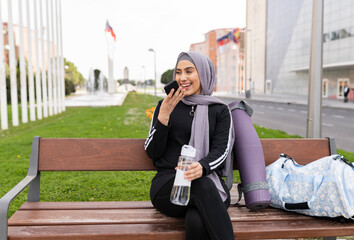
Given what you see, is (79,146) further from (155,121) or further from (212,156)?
(212,156)

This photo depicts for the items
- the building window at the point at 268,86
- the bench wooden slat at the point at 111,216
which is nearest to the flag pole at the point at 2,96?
the bench wooden slat at the point at 111,216

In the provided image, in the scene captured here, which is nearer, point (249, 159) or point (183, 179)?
point (183, 179)

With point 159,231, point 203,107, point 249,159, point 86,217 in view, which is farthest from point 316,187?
point 86,217

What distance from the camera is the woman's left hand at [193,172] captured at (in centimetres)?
236

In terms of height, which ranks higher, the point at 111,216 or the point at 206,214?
the point at 206,214

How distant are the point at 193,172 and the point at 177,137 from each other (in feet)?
1.36

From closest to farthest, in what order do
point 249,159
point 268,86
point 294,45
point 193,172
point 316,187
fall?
point 193,172 → point 316,187 → point 249,159 → point 294,45 → point 268,86

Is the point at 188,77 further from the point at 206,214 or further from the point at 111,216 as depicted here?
the point at 111,216

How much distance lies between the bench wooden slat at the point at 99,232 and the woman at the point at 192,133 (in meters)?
0.17

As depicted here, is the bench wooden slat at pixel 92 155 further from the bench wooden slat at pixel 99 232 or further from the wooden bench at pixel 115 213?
the bench wooden slat at pixel 99 232

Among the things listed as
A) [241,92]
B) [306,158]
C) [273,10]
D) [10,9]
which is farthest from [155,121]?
[273,10]

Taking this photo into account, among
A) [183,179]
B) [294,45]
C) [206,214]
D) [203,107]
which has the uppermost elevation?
[294,45]

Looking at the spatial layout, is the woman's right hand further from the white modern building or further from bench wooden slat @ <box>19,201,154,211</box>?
the white modern building

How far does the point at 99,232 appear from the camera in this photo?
232cm
